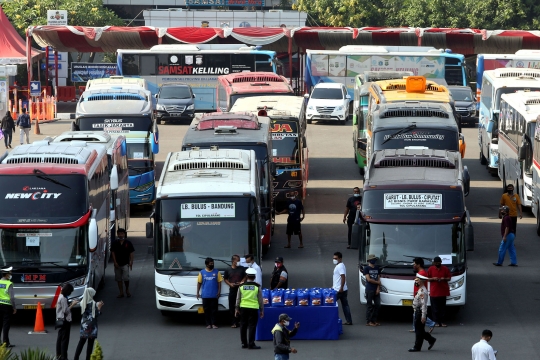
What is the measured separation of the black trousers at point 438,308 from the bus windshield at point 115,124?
14.8m

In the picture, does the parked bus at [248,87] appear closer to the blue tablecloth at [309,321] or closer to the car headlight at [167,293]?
the car headlight at [167,293]

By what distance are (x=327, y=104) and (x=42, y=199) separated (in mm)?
30351

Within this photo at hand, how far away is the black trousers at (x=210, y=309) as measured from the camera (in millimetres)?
19078

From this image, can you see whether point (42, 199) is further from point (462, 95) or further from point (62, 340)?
point (462, 95)

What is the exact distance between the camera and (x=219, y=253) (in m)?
19.7

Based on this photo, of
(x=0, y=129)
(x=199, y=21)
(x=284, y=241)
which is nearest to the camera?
(x=284, y=241)

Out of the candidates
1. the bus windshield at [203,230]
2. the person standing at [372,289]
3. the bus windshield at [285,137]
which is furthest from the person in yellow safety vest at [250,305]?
the bus windshield at [285,137]

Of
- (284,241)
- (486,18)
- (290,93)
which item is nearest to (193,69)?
(290,93)

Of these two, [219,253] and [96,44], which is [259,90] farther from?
[96,44]

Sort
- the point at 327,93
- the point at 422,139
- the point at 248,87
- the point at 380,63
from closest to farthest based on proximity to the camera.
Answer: the point at 422,139
the point at 248,87
the point at 327,93
the point at 380,63

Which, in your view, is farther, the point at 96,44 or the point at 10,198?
the point at 96,44

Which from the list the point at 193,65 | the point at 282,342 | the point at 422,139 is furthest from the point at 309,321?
the point at 193,65

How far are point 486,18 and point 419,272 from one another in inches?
1999

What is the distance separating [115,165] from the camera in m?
24.9
